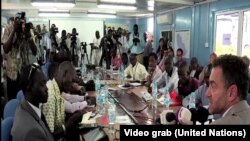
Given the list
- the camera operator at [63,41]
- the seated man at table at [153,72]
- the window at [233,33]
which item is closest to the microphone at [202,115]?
the seated man at table at [153,72]

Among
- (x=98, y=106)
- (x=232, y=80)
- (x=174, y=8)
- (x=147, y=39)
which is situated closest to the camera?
(x=232, y=80)

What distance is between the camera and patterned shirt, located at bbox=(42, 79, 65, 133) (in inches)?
84.5

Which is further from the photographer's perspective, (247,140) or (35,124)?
(35,124)

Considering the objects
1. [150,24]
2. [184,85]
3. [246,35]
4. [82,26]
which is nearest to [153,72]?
[184,85]

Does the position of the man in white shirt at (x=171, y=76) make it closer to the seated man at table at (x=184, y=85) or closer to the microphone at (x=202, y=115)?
the seated man at table at (x=184, y=85)

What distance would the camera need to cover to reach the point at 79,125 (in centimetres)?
233

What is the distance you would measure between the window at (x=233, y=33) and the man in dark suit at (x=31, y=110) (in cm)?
407

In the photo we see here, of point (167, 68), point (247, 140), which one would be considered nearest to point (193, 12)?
point (167, 68)

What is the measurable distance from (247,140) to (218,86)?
0.47 m

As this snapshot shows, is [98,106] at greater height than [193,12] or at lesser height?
lesser

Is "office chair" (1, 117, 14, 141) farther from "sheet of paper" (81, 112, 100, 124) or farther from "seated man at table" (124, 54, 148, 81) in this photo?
"seated man at table" (124, 54, 148, 81)

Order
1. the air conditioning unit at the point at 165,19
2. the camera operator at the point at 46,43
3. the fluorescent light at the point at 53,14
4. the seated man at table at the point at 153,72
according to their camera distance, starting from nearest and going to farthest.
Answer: the seated man at table at the point at 153,72 → the camera operator at the point at 46,43 → the air conditioning unit at the point at 165,19 → the fluorescent light at the point at 53,14

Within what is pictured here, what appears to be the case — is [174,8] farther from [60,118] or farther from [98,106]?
[60,118]

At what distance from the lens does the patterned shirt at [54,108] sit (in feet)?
7.04
